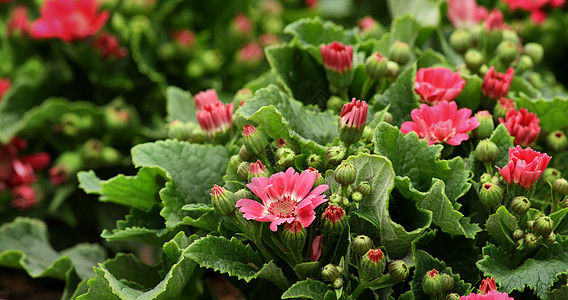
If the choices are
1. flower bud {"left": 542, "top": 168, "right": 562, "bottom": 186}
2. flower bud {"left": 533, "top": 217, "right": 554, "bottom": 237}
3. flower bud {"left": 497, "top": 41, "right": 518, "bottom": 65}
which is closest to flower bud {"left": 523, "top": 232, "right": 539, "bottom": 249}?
flower bud {"left": 533, "top": 217, "right": 554, "bottom": 237}

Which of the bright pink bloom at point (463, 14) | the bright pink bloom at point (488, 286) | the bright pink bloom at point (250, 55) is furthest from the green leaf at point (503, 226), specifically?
the bright pink bloom at point (250, 55)

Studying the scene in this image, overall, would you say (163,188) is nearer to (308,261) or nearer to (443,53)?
(308,261)

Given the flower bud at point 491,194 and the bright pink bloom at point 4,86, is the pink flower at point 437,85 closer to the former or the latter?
the flower bud at point 491,194

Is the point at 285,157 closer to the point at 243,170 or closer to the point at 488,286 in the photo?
the point at 243,170

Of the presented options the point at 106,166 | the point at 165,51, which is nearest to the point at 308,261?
the point at 106,166

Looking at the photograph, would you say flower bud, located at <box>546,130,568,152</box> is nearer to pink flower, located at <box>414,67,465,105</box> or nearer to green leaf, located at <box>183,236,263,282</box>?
pink flower, located at <box>414,67,465,105</box>
